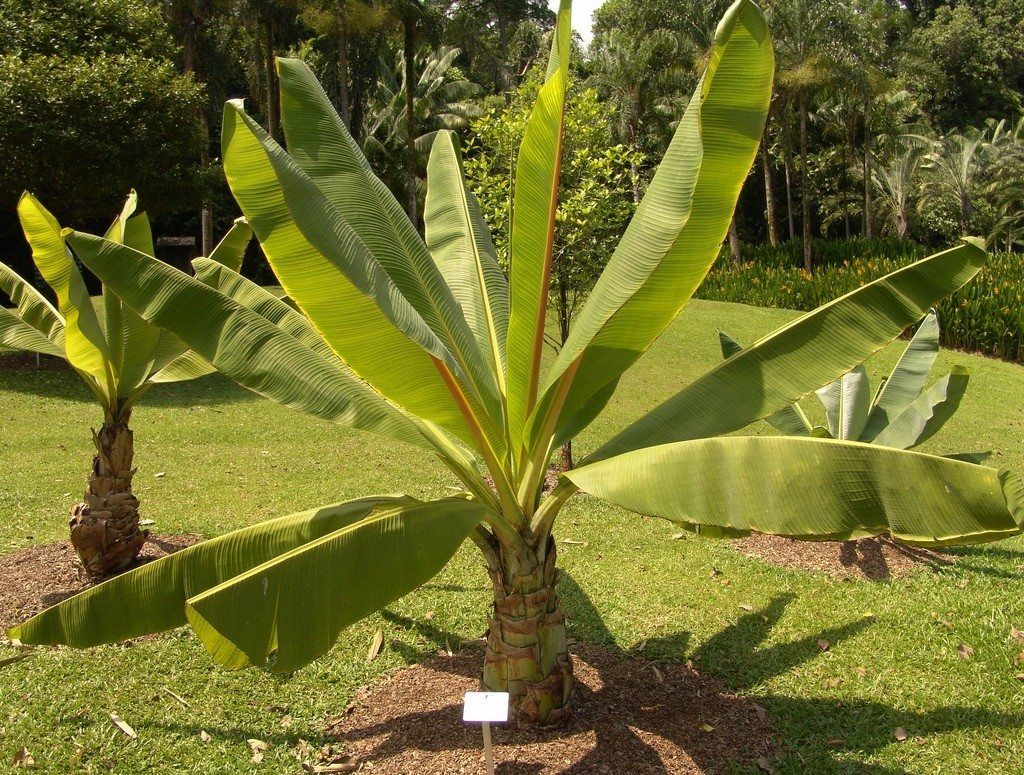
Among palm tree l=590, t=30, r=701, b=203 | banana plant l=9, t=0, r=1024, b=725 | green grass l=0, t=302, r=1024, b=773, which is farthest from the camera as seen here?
palm tree l=590, t=30, r=701, b=203

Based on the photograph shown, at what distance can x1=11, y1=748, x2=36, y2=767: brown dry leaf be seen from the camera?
3877 millimetres

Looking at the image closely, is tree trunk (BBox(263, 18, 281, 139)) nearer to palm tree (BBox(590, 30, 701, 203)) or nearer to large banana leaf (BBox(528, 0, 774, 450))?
palm tree (BBox(590, 30, 701, 203))

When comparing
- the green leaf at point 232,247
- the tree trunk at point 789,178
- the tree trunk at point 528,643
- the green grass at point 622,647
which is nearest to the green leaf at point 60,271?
the green leaf at point 232,247

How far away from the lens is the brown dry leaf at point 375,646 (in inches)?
191

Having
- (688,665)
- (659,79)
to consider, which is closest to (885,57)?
(659,79)

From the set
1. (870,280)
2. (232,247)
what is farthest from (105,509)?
(870,280)

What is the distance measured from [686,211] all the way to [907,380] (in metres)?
4.11

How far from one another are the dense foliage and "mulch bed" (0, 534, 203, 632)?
16.8m

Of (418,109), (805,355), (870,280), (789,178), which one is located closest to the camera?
(805,355)

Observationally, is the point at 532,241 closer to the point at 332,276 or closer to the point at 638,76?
the point at 332,276

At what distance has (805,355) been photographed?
3354 millimetres

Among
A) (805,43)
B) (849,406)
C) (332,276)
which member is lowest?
(849,406)

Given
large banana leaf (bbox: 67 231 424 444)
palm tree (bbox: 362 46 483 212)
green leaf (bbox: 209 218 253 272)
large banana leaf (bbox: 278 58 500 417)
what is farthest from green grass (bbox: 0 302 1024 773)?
palm tree (bbox: 362 46 483 212)

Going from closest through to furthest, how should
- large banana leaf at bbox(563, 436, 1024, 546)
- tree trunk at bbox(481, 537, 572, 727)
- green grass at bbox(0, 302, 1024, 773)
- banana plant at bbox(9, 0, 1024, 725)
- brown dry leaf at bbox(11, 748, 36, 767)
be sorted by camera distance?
large banana leaf at bbox(563, 436, 1024, 546)
banana plant at bbox(9, 0, 1024, 725)
tree trunk at bbox(481, 537, 572, 727)
brown dry leaf at bbox(11, 748, 36, 767)
green grass at bbox(0, 302, 1024, 773)
